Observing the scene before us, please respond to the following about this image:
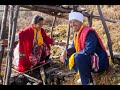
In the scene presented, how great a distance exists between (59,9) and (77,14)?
951 mm

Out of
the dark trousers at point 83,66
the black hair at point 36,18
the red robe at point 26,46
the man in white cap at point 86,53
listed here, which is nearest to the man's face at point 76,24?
the man in white cap at point 86,53

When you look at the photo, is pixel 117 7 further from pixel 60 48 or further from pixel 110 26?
pixel 60 48

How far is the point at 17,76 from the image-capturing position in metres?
6.41

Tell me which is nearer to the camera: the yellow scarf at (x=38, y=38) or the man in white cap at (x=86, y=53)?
the man in white cap at (x=86, y=53)

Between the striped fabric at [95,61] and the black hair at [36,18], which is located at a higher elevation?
the black hair at [36,18]

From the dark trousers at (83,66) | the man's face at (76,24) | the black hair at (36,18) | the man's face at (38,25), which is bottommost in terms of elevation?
the dark trousers at (83,66)

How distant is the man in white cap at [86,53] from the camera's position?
5.46 metres

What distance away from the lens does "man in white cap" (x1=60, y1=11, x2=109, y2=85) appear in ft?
17.9

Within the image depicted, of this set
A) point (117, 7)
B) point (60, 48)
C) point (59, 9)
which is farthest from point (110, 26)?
point (59, 9)

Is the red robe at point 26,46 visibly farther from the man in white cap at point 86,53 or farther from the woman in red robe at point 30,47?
the man in white cap at point 86,53

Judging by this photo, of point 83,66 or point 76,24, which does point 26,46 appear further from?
point 83,66

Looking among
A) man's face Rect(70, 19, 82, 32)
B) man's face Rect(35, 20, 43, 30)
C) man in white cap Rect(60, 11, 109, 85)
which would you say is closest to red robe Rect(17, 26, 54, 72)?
man's face Rect(35, 20, 43, 30)

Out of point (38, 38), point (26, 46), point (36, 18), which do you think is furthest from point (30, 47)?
point (36, 18)

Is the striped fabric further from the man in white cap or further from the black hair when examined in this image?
the black hair
